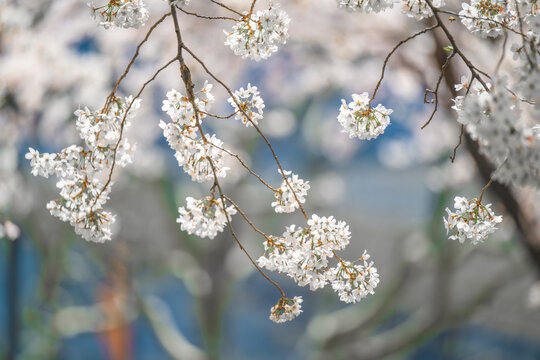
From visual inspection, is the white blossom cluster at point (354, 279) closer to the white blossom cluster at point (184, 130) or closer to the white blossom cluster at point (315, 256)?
the white blossom cluster at point (315, 256)

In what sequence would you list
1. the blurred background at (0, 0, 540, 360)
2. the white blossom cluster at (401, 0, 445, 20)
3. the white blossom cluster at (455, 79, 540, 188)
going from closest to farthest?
1. the white blossom cluster at (455, 79, 540, 188)
2. the white blossom cluster at (401, 0, 445, 20)
3. the blurred background at (0, 0, 540, 360)

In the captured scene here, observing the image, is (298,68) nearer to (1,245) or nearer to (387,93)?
(387,93)

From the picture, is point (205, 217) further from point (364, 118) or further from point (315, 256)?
point (364, 118)

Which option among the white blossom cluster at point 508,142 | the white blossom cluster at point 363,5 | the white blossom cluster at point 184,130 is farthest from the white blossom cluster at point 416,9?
the white blossom cluster at point 184,130

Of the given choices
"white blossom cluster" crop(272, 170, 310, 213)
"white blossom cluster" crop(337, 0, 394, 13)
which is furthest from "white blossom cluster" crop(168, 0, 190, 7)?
"white blossom cluster" crop(272, 170, 310, 213)

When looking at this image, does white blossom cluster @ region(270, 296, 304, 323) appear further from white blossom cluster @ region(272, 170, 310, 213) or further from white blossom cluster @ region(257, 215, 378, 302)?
white blossom cluster @ region(272, 170, 310, 213)

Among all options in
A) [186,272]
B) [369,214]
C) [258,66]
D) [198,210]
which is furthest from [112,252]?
[198,210]
